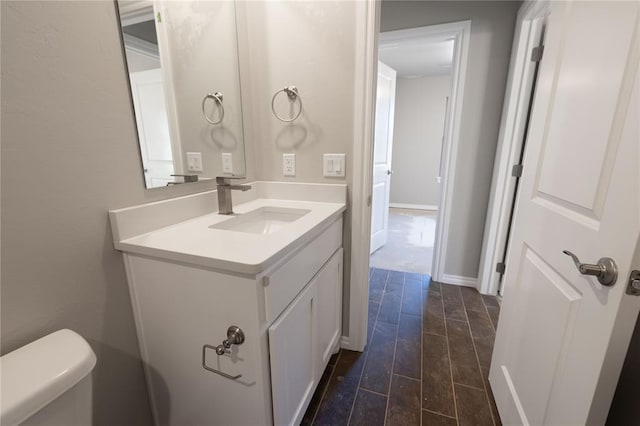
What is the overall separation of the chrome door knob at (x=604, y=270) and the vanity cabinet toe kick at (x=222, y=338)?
794 millimetres

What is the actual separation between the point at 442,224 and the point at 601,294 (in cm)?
167

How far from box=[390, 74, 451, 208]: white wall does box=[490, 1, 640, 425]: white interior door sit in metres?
4.17

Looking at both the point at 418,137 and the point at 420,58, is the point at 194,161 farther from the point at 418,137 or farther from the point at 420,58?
the point at 418,137

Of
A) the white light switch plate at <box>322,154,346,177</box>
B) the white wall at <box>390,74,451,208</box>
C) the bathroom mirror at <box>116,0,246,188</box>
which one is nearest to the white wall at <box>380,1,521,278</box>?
the white light switch plate at <box>322,154,346,177</box>

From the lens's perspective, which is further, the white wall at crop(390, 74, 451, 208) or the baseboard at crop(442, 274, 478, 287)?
the white wall at crop(390, 74, 451, 208)

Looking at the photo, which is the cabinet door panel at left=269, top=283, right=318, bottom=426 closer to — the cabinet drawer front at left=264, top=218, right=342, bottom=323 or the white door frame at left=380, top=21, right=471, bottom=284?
the cabinet drawer front at left=264, top=218, right=342, bottom=323

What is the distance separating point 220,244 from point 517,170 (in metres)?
2.04

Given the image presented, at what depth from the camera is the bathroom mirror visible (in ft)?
3.00

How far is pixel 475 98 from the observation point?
2016 mm

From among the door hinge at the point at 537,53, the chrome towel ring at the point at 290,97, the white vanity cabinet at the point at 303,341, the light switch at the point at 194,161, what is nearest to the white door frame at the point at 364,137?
the white vanity cabinet at the point at 303,341

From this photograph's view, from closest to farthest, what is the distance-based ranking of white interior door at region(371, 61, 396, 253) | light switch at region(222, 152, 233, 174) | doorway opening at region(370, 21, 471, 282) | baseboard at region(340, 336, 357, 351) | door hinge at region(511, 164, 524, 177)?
light switch at region(222, 152, 233, 174)
baseboard at region(340, 336, 357, 351)
door hinge at region(511, 164, 524, 177)
doorway opening at region(370, 21, 471, 282)
white interior door at region(371, 61, 396, 253)

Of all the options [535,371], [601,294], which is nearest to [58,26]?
[601,294]

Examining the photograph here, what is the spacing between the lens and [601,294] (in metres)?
0.67

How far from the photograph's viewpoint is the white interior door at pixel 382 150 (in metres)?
2.63
